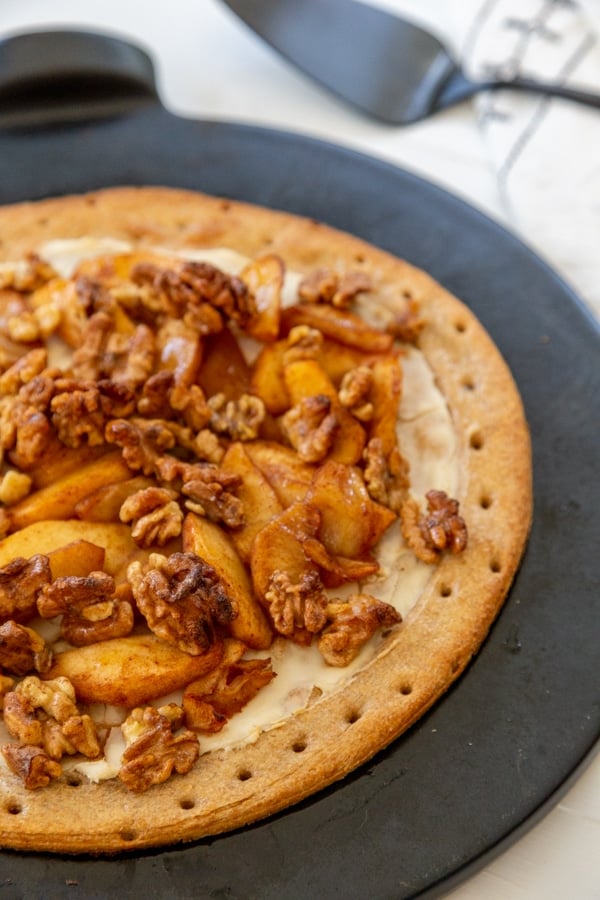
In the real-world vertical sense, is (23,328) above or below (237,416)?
below

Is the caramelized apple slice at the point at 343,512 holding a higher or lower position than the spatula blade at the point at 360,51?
lower

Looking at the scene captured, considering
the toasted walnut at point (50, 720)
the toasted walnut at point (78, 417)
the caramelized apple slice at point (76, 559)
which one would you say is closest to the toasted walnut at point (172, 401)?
the toasted walnut at point (78, 417)

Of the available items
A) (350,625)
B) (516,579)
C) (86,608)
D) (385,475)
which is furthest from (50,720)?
(516,579)

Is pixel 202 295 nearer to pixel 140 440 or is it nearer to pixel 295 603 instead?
pixel 140 440

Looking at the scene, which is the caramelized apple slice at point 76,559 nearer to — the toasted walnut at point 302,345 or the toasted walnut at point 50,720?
the toasted walnut at point 50,720

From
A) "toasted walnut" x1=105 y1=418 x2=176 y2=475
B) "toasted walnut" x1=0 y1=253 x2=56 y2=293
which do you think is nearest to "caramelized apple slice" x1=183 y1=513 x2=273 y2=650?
"toasted walnut" x1=105 y1=418 x2=176 y2=475

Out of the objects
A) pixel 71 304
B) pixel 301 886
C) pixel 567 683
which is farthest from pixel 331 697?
pixel 71 304
